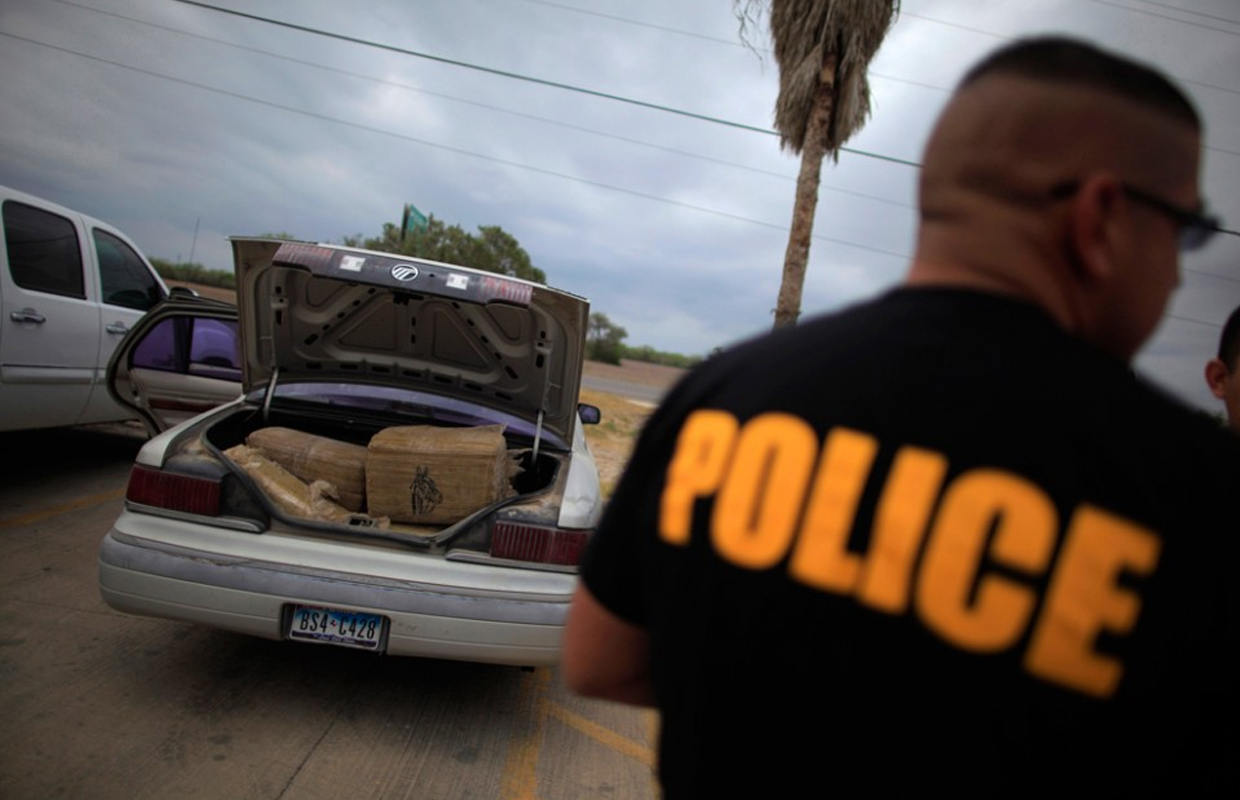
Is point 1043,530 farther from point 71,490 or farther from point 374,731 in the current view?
point 71,490

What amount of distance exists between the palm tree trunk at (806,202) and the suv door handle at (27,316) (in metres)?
7.81

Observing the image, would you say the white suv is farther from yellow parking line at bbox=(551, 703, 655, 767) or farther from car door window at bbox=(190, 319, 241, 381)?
yellow parking line at bbox=(551, 703, 655, 767)

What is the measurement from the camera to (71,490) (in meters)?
5.46

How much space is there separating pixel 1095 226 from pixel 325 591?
9.04 feet

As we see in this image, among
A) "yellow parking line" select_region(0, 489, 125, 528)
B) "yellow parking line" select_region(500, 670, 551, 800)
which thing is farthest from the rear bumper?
"yellow parking line" select_region(0, 489, 125, 528)

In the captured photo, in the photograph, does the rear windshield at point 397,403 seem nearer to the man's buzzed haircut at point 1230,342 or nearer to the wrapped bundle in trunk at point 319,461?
the wrapped bundle in trunk at point 319,461

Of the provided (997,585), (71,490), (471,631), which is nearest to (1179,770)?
(997,585)

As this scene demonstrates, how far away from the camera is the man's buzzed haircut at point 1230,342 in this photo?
5.95 feet

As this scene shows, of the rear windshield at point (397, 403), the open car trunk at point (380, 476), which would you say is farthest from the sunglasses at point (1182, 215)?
the rear windshield at point (397, 403)

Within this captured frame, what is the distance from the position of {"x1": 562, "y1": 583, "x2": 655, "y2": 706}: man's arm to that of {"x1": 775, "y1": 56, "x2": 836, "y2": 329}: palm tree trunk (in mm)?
8850

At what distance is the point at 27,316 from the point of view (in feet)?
15.4

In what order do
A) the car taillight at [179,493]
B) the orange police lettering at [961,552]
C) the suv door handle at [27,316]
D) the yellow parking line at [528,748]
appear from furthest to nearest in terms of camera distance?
the suv door handle at [27,316], the car taillight at [179,493], the yellow parking line at [528,748], the orange police lettering at [961,552]

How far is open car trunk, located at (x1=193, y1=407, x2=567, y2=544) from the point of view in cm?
309

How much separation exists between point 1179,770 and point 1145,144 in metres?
0.68
